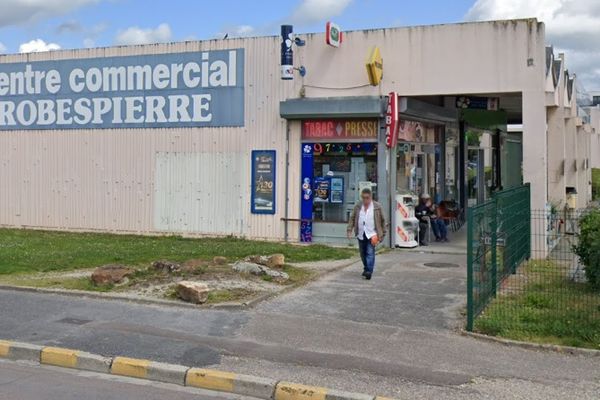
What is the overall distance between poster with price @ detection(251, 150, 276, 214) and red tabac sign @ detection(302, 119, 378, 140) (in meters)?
1.11

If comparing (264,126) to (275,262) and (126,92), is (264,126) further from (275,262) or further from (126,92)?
(275,262)

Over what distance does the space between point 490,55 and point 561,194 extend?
4631mm

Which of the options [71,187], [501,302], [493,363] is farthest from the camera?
[71,187]

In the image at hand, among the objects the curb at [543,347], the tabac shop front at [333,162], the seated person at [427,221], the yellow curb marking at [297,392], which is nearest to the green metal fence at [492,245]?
the curb at [543,347]

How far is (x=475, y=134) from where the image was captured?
23.2 meters

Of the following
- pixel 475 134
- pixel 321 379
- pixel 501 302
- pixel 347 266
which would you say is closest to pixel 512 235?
pixel 501 302

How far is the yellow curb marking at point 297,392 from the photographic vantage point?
6.26 metres

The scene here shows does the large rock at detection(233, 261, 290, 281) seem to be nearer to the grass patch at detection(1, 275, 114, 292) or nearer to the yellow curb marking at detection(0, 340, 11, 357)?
the grass patch at detection(1, 275, 114, 292)

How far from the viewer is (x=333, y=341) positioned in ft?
26.3

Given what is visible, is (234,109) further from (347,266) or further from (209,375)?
(209,375)

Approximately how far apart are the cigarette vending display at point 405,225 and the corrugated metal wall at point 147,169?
2.67 meters

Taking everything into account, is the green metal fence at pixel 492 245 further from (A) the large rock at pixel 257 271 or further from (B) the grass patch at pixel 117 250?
(B) the grass patch at pixel 117 250

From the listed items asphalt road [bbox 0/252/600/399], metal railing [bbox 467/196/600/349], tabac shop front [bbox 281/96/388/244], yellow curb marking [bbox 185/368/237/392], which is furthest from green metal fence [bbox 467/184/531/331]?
tabac shop front [bbox 281/96/388/244]

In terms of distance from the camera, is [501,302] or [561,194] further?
[561,194]
